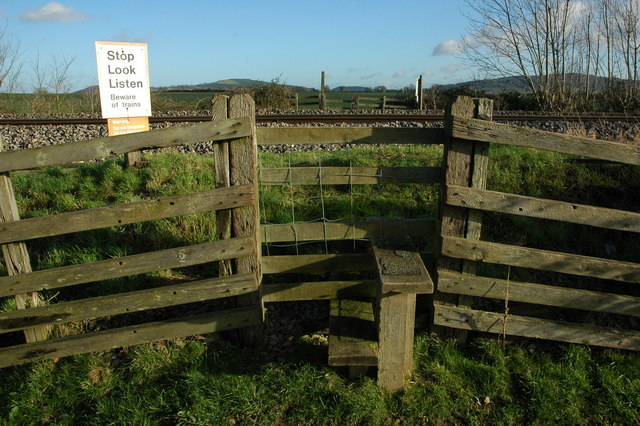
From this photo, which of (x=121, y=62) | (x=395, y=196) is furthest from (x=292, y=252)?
(x=121, y=62)

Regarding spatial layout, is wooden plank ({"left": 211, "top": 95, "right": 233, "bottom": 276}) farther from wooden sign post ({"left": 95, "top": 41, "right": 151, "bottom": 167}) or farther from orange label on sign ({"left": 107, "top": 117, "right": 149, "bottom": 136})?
orange label on sign ({"left": 107, "top": 117, "right": 149, "bottom": 136})

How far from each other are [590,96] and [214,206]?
1699cm

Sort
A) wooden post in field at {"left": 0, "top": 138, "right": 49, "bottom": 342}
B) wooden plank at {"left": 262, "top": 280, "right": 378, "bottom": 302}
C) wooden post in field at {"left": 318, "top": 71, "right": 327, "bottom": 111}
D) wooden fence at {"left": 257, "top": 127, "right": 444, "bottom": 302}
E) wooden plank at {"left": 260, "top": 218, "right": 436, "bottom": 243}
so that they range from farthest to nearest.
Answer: wooden post in field at {"left": 318, "top": 71, "right": 327, "bottom": 111} → wooden plank at {"left": 262, "top": 280, "right": 378, "bottom": 302} → wooden plank at {"left": 260, "top": 218, "right": 436, "bottom": 243} → wooden fence at {"left": 257, "top": 127, "right": 444, "bottom": 302} → wooden post in field at {"left": 0, "top": 138, "right": 49, "bottom": 342}

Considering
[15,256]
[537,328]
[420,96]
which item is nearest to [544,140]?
[537,328]

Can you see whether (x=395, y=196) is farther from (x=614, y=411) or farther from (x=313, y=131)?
(x=614, y=411)

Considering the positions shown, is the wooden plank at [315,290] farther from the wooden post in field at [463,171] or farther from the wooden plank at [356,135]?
the wooden plank at [356,135]

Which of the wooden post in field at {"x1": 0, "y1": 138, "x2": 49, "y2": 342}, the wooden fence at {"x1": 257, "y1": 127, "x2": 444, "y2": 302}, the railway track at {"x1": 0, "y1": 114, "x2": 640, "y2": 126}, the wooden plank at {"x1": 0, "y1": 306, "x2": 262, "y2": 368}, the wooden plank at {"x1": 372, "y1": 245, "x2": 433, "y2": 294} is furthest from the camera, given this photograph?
the railway track at {"x1": 0, "y1": 114, "x2": 640, "y2": 126}

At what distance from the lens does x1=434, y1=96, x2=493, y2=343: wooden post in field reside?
3621 millimetres

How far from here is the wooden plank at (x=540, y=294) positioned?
3.89 metres

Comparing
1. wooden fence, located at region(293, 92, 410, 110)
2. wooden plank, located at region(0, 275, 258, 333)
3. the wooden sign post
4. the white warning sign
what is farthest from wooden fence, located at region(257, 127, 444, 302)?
wooden fence, located at region(293, 92, 410, 110)

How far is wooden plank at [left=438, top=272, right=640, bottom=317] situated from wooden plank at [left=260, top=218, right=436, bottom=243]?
1.60 feet

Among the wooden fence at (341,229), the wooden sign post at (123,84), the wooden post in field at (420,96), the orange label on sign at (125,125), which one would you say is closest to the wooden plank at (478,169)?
the wooden fence at (341,229)

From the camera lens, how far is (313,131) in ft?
12.5

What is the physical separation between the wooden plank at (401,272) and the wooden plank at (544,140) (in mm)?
1057
